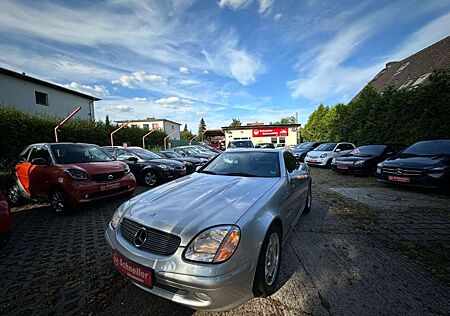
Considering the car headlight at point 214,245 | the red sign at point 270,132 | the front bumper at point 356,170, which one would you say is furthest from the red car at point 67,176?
the red sign at point 270,132

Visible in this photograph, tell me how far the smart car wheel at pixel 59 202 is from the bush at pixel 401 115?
13157mm

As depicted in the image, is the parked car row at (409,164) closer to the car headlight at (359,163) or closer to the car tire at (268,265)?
the car headlight at (359,163)

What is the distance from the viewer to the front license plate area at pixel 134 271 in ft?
5.38

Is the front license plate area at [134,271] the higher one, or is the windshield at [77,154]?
the windshield at [77,154]

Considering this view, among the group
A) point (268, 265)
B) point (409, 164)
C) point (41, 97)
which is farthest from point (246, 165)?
point (41, 97)

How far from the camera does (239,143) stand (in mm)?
15477

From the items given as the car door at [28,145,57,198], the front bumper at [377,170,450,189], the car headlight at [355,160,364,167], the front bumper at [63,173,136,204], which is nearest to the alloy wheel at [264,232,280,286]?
the front bumper at [63,173,136,204]

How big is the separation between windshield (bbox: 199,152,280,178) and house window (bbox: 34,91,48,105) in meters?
19.9

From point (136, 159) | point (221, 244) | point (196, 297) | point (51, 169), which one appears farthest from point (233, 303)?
point (136, 159)

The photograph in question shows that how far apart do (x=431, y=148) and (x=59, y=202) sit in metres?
9.85

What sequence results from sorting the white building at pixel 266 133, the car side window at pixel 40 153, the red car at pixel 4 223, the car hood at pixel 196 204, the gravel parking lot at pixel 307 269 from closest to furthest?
the car hood at pixel 196 204 < the gravel parking lot at pixel 307 269 < the red car at pixel 4 223 < the car side window at pixel 40 153 < the white building at pixel 266 133

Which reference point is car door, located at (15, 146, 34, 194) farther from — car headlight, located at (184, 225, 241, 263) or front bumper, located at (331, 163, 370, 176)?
front bumper, located at (331, 163, 370, 176)

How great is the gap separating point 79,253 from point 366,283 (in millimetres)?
3521

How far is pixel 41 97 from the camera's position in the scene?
16984 millimetres
